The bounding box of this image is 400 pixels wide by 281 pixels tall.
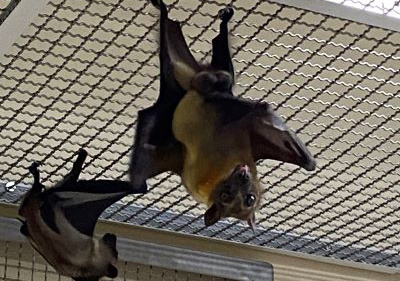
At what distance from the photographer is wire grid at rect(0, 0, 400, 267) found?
38.6 inches

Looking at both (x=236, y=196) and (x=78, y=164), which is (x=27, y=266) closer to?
(x=78, y=164)

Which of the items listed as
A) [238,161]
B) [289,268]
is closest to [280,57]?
[238,161]

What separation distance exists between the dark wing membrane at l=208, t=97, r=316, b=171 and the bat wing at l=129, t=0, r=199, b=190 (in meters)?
0.05

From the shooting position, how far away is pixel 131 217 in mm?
1294

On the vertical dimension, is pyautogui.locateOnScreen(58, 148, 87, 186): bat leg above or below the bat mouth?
below

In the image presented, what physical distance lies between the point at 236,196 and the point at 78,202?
0.66 feet

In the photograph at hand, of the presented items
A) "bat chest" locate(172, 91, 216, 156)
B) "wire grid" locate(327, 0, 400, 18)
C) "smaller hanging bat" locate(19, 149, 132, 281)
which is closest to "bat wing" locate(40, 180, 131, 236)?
"smaller hanging bat" locate(19, 149, 132, 281)

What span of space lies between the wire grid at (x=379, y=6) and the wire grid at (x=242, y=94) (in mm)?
42

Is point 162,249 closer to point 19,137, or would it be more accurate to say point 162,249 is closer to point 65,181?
point 19,137

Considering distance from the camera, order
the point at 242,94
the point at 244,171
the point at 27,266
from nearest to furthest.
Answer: the point at 244,171 → the point at 242,94 → the point at 27,266

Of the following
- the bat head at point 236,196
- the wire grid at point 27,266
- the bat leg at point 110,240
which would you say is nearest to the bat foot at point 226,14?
the bat head at point 236,196

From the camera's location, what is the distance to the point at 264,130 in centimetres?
80

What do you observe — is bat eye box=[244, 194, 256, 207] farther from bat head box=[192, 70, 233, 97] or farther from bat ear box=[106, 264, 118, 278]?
bat ear box=[106, 264, 118, 278]

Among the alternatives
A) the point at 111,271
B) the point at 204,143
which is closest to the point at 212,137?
the point at 204,143
